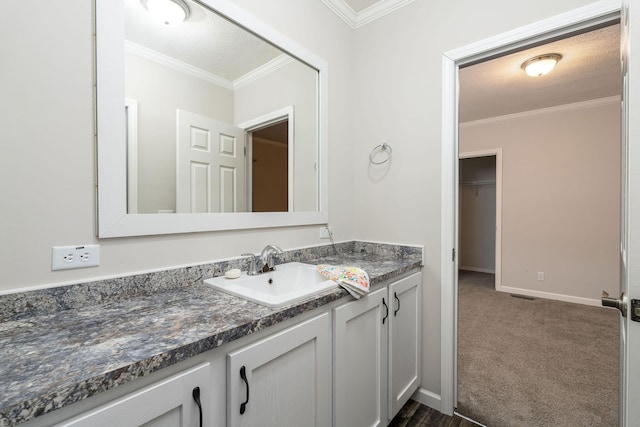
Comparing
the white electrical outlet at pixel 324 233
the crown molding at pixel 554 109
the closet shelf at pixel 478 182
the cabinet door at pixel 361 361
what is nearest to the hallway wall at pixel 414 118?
the white electrical outlet at pixel 324 233

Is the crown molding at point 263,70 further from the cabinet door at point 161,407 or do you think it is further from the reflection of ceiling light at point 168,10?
the cabinet door at point 161,407

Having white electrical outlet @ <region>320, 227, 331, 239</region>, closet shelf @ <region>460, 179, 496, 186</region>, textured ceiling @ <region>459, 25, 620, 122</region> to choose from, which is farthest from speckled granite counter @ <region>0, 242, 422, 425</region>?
closet shelf @ <region>460, 179, 496, 186</region>

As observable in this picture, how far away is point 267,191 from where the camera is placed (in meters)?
1.68

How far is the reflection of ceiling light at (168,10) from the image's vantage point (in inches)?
46.4

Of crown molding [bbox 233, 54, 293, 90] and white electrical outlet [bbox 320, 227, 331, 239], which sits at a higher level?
crown molding [bbox 233, 54, 293, 90]

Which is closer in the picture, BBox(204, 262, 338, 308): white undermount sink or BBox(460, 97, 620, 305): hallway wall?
BBox(204, 262, 338, 308): white undermount sink

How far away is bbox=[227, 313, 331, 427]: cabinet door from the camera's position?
836mm

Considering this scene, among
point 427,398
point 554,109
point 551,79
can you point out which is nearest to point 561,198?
point 554,109

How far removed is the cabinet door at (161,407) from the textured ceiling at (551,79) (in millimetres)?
2962

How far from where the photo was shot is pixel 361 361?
1315 millimetres

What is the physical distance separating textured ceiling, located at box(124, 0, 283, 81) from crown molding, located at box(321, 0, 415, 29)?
2.41ft

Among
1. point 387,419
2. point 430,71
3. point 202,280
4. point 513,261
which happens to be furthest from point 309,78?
point 513,261

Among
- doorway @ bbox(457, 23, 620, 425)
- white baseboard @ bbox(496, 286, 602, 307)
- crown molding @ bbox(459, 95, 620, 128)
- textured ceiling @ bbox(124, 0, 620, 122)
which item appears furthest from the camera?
white baseboard @ bbox(496, 286, 602, 307)

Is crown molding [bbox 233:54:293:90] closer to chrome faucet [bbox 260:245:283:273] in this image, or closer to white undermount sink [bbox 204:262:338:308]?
chrome faucet [bbox 260:245:283:273]
